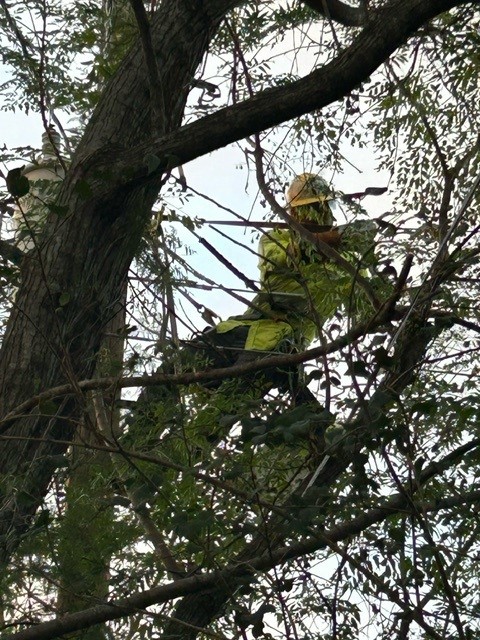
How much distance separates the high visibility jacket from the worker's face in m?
0.10

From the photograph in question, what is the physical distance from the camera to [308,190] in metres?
4.57

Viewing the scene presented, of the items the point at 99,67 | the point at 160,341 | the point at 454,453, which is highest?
the point at 99,67

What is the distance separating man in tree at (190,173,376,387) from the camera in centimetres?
367

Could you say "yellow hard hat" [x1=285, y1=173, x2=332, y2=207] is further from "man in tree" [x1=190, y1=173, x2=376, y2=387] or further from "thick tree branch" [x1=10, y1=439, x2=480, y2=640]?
"thick tree branch" [x1=10, y1=439, x2=480, y2=640]

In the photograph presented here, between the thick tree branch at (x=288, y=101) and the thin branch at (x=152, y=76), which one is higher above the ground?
the thin branch at (x=152, y=76)

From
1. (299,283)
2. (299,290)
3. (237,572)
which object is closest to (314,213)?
(299,290)

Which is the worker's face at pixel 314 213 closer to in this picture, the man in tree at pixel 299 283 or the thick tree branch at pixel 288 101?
the man in tree at pixel 299 283

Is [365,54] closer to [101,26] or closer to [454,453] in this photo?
[454,453]

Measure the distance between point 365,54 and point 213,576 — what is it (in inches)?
63.5

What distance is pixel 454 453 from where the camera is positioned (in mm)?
2895

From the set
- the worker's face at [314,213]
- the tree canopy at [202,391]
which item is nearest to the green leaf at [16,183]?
the tree canopy at [202,391]

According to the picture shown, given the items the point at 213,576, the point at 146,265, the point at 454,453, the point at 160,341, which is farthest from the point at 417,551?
the point at 146,265

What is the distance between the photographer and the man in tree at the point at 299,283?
3.67 m

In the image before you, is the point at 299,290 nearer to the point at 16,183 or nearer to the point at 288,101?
the point at 288,101
